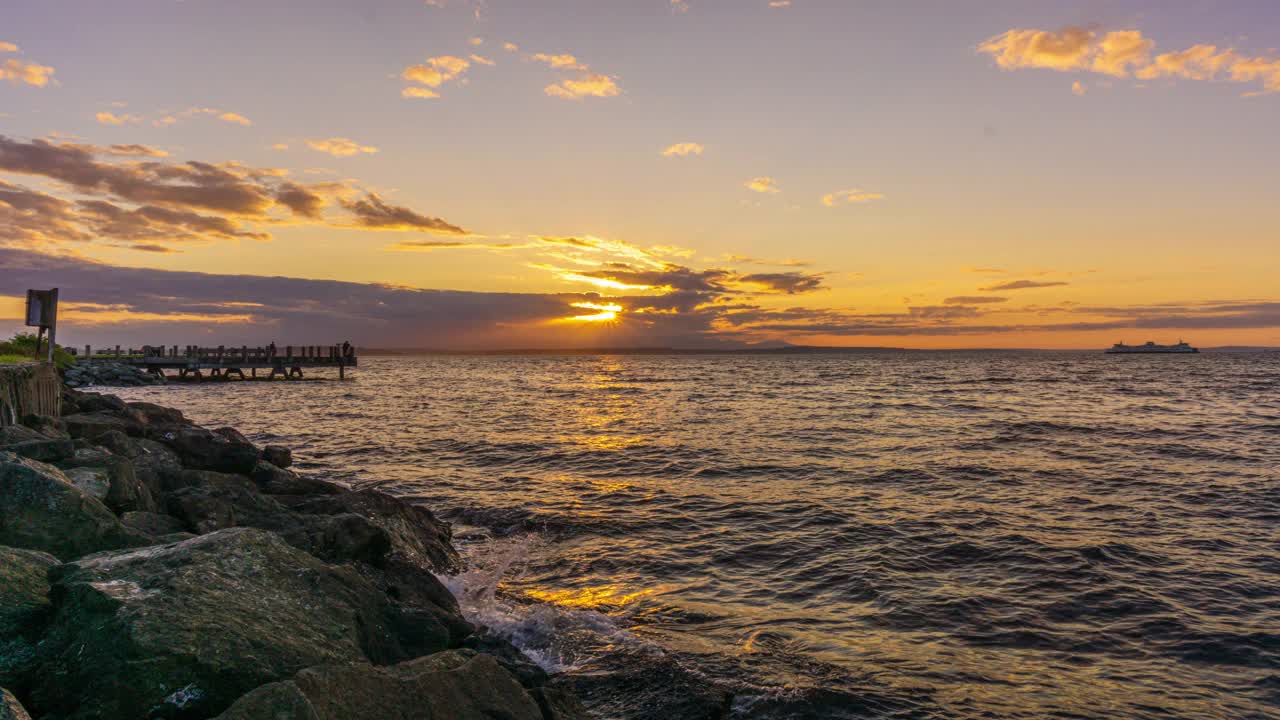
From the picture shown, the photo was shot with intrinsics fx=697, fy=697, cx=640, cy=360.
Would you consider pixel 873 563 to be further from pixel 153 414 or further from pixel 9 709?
pixel 153 414

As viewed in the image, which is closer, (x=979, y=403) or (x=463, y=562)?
(x=463, y=562)

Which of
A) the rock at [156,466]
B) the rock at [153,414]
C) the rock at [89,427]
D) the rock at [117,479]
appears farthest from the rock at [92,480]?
the rock at [153,414]

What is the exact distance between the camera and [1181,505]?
17.0 m

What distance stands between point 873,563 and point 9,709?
11727 mm

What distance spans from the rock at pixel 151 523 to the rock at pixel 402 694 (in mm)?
4582

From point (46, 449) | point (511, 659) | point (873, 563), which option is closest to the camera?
point (511, 659)

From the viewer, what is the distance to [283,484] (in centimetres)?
1274

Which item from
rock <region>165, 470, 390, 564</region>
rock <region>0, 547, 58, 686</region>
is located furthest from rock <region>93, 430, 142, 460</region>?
rock <region>0, 547, 58, 686</region>

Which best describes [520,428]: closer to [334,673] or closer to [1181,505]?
[1181,505]

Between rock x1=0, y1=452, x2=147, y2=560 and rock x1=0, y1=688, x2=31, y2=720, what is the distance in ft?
11.3

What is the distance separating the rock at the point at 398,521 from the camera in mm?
11727

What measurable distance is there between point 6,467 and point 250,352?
84.8 meters

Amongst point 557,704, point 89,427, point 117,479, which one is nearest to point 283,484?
point 117,479

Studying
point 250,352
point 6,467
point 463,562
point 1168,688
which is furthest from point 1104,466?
point 250,352
